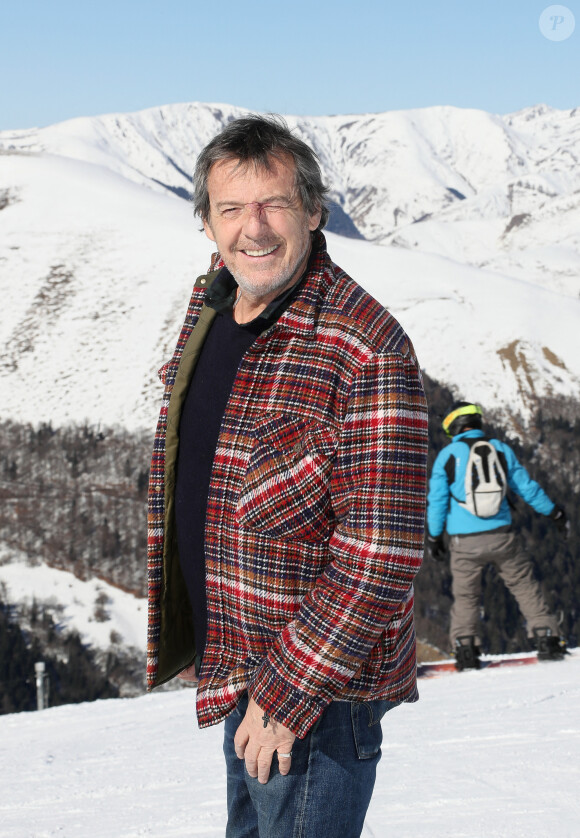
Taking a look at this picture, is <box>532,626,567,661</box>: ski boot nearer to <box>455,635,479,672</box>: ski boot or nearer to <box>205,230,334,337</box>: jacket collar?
<box>455,635,479,672</box>: ski boot

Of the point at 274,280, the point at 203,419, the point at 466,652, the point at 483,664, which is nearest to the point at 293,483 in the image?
the point at 203,419

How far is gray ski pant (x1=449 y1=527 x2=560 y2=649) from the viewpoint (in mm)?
7273

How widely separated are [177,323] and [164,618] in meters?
45.9

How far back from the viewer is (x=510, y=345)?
46.9 meters

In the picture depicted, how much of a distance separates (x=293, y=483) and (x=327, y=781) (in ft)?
2.42

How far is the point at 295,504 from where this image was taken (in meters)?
2.04

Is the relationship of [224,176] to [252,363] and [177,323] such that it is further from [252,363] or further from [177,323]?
[177,323]

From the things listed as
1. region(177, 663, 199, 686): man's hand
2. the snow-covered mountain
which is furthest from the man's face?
the snow-covered mountain

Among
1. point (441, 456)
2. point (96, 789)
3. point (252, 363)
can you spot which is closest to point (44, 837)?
point (96, 789)

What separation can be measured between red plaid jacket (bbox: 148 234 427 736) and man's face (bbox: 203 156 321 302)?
0.08m

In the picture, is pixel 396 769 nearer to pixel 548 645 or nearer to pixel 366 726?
pixel 366 726

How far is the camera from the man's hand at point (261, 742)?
2027 millimetres

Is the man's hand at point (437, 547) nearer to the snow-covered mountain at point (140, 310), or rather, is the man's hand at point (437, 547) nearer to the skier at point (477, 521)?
the skier at point (477, 521)

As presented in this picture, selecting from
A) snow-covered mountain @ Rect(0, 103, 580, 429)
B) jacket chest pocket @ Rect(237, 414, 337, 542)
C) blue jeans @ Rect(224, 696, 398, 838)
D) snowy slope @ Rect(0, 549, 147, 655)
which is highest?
snow-covered mountain @ Rect(0, 103, 580, 429)
